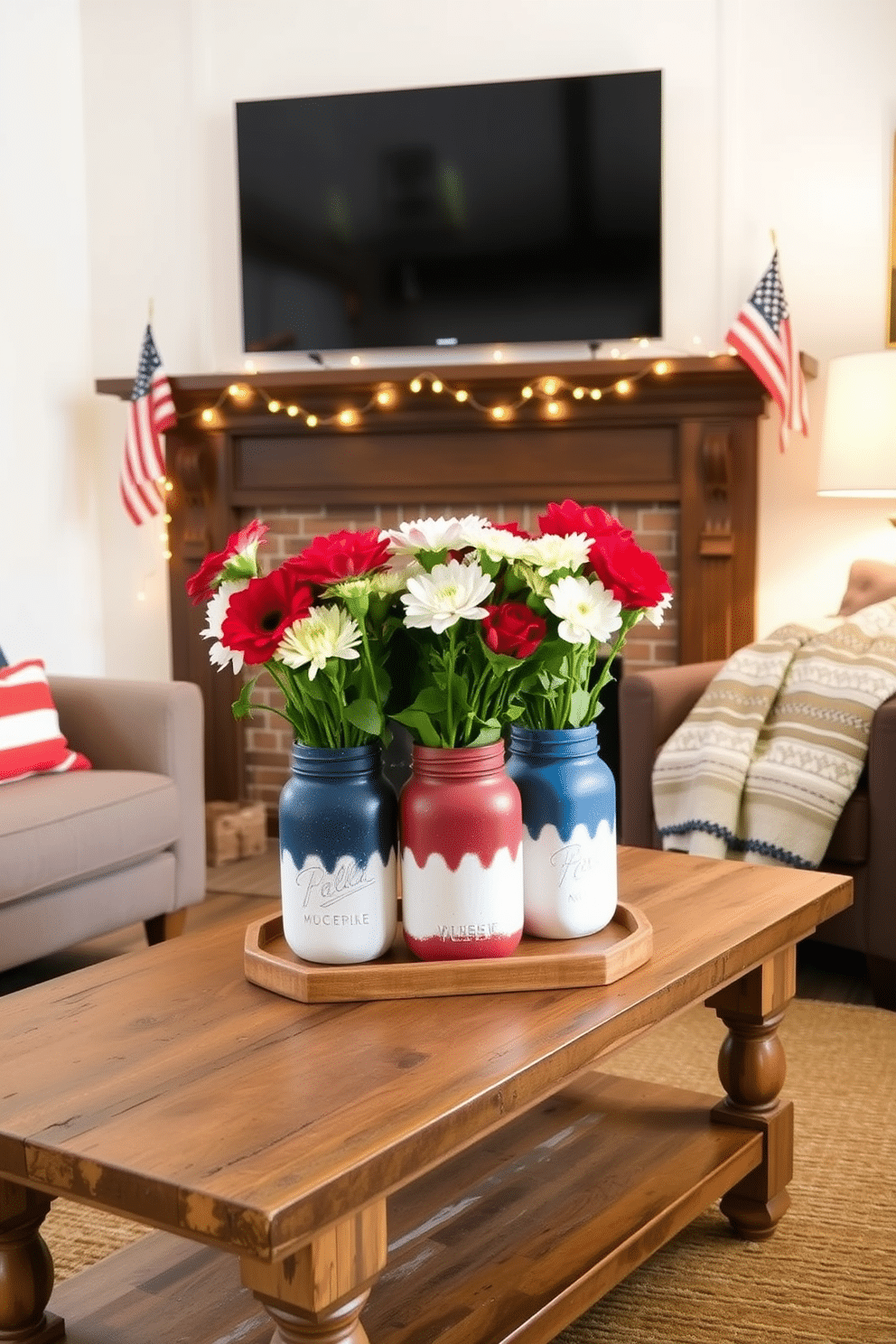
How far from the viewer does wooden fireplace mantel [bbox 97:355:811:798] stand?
3984 millimetres

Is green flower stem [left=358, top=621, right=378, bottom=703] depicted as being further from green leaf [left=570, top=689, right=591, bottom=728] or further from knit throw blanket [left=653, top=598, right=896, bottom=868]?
knit throw blanket [left=653, top=598, right=896, bottom=868]

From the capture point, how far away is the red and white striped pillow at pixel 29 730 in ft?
9.96

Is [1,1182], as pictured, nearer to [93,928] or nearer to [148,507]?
[93,928]

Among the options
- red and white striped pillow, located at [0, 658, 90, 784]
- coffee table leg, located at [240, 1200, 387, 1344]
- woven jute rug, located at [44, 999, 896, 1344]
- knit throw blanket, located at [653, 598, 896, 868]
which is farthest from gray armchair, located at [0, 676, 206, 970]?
coffee table leg, located at [240, 1200, 387, 1344]

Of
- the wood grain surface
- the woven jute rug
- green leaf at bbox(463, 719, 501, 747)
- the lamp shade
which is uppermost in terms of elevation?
the lamp shade

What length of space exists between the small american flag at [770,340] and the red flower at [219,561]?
96.3 inches

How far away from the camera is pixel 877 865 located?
2854mm

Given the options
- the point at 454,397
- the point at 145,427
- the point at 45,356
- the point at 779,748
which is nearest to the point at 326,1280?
the point at 779,748

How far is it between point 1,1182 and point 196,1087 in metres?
0.31

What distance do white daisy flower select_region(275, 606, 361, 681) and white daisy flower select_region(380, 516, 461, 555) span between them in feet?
0.39

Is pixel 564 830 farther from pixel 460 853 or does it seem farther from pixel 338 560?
pixel 338 560

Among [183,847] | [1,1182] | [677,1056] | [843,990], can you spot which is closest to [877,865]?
[843,990]

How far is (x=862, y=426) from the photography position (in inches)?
136

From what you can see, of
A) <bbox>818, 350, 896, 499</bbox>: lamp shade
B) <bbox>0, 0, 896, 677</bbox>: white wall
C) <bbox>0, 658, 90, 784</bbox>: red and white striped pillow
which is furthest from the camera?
<bbox>0, 0, 896, 677</bbox>: white wall
